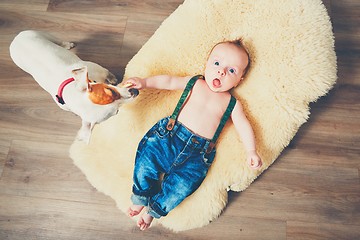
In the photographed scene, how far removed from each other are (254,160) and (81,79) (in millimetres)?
622

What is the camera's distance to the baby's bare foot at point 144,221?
4.26 ft

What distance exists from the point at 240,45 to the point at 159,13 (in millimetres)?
496

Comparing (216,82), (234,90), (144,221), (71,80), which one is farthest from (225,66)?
(144,221)

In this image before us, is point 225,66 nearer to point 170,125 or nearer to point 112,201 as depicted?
point 170,125

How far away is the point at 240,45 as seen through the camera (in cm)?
130

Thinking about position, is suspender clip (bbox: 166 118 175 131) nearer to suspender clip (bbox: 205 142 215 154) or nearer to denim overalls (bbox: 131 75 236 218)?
denim overalls (bbox: 131 75 236 218)

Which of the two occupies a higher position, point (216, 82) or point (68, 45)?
point (216, 82)

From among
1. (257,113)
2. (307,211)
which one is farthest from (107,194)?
(307,211)

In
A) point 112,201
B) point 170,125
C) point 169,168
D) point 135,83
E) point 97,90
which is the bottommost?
point 112,201

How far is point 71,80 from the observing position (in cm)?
112

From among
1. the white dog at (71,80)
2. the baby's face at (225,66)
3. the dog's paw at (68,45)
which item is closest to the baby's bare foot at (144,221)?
the white dog at (71,80)

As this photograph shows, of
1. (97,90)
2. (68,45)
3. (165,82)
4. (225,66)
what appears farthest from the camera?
(68,45)

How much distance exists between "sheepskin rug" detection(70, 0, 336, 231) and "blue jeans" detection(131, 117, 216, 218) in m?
0.07

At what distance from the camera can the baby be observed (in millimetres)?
1269
